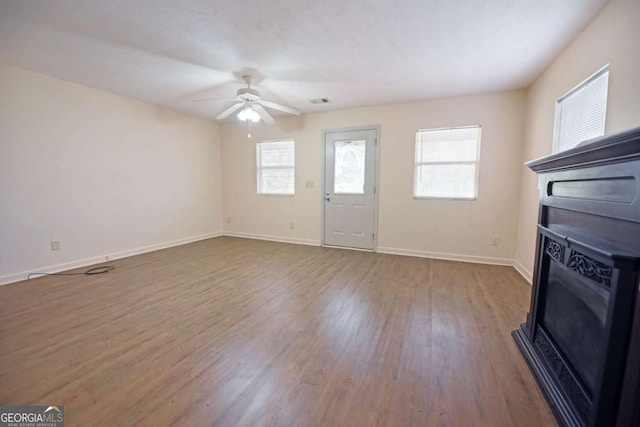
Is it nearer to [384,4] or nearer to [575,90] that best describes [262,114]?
[384,4]

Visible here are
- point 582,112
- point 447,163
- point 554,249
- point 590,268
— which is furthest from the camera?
point 447,163

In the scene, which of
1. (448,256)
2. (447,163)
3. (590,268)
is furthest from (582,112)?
(448,256)

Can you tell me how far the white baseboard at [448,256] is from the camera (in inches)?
159

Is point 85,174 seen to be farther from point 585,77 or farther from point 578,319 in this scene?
point 585,77

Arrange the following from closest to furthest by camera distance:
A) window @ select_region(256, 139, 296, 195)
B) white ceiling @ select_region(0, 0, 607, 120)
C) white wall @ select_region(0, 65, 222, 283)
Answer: white ceiling @ select_region(0, 0, 607, 120)
white wall @ select_region(0, 65, 222, 283)
window @ select_region(256, 139, 296, 195)

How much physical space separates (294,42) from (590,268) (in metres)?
2.76

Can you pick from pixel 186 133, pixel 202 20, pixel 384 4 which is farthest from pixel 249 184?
pixel 384 4

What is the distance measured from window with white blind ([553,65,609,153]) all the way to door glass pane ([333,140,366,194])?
2650 mm

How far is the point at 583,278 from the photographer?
52.9 inches

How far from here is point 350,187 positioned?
4.95m

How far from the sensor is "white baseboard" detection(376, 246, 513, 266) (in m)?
4.04

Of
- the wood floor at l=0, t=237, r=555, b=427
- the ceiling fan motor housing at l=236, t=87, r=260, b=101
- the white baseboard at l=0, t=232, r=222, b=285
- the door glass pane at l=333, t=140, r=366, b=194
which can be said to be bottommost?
the wood floor at l=0, t=237, r=555, b=427

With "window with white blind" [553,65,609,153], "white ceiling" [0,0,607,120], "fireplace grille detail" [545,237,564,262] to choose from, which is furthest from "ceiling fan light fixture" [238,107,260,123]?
"window with white blind" [553,65,609,153]

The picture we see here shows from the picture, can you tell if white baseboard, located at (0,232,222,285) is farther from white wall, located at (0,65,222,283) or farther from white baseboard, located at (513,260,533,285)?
white baseboard, located at (513,260,533,285)
